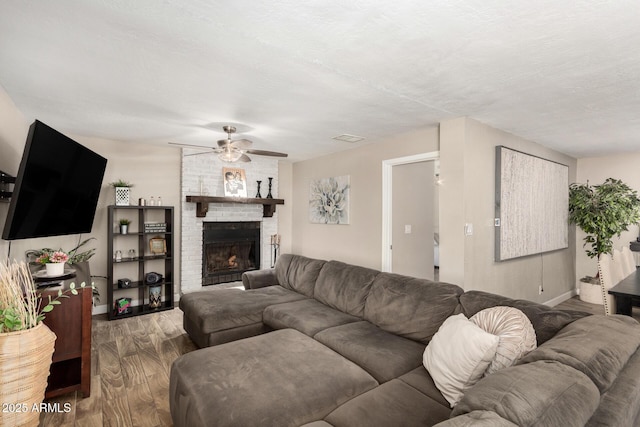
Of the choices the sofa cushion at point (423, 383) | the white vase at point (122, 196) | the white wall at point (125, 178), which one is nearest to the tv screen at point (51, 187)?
the white wall at point (125, 178)

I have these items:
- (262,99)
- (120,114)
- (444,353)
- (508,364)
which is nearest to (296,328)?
(444,353)

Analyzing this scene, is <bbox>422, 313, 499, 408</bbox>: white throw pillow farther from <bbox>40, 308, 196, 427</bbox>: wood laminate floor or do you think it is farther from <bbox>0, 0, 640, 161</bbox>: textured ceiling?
<bbox>40, 308, 196, 427</bbox>: wood laminate floor

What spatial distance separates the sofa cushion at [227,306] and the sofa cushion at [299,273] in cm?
12

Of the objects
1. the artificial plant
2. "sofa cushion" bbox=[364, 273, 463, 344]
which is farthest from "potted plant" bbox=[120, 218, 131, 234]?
the artificial plant

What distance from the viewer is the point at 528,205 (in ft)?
12.8

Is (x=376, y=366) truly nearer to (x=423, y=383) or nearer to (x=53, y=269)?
(x=423, y=383)

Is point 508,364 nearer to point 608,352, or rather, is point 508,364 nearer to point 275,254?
point 608,352

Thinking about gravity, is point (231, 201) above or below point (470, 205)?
above

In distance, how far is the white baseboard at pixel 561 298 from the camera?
4.54 metres

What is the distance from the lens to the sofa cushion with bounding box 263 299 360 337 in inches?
104

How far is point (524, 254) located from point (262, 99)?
3476 millimetres

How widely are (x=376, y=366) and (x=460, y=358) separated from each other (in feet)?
1.84

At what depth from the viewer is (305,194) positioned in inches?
221

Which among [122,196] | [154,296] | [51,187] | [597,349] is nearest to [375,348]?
[597,349]
